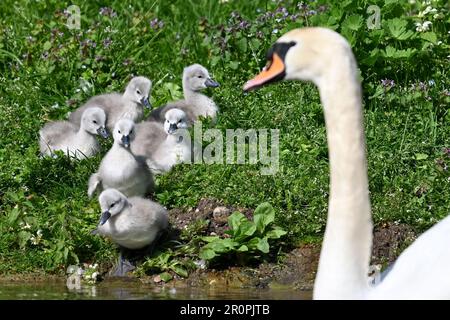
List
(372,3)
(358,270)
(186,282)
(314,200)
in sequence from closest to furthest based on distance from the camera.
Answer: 1. (358,270)
2. (186,282)
3. (314,200)
4. (372,3)

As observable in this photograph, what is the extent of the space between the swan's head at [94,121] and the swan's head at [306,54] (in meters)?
3.82

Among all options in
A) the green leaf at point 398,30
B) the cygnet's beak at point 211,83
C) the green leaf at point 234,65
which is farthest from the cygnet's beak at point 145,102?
the green leaf at point 398,30

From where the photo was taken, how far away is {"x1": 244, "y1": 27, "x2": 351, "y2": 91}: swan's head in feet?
17.2

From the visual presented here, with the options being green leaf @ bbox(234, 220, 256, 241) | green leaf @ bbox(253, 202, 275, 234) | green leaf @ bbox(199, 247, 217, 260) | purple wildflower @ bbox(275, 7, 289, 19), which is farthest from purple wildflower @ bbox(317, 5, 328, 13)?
green leaf @ bbox(199, 247, 217, 260)

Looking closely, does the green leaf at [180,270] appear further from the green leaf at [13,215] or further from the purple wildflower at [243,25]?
the purple wildflower at [243,25]

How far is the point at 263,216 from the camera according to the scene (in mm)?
7863

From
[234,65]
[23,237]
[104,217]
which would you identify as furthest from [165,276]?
[234,65]

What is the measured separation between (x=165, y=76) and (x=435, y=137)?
2485 mm

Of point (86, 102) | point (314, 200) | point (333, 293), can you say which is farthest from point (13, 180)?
point (333, 293)

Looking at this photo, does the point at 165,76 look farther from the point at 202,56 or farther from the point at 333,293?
the point at 333,293

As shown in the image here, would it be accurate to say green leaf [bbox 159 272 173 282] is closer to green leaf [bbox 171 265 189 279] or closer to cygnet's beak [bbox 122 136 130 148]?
green leaf [bbox 171 265 189 279]

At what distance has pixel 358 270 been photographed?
5195 millimetres

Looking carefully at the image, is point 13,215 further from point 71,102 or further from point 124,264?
point 71,102

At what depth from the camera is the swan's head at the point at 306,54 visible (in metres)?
5.25
